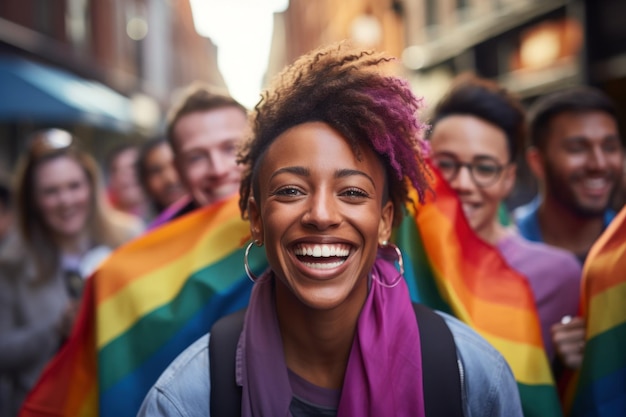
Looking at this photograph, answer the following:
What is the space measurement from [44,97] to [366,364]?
37.3 feet

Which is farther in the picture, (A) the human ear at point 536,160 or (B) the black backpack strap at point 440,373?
(A) the human ear at point 536,160

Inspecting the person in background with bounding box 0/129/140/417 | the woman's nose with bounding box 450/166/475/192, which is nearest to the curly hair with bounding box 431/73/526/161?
the woman's nose with bounding box 450/166/475/192

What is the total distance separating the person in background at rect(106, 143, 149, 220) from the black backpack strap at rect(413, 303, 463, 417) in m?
5.15

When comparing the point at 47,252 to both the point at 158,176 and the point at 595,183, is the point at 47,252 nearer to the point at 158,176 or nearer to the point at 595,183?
Answer: the point at 158,176

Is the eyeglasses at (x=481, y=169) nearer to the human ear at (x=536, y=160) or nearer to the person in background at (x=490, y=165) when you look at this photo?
the person in background at (x=490, y=165)

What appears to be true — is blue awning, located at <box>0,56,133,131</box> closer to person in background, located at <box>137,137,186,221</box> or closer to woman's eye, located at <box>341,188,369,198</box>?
person in background, located at <box>137,137,186,221</box>

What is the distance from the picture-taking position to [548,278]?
9.68 feet

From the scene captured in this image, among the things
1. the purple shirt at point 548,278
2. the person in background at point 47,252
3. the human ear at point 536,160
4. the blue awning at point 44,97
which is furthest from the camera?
the blue awning at point 44,97

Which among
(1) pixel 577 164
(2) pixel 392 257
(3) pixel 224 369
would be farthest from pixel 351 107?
(1) pixel 577 164

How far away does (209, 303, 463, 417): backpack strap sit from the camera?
1.91m

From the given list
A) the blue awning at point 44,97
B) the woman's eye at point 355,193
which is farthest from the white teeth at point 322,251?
the blue awning at point 44,97

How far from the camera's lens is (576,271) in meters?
3.00

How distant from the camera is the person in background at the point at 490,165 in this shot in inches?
118

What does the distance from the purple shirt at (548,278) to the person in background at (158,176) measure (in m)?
2.82
